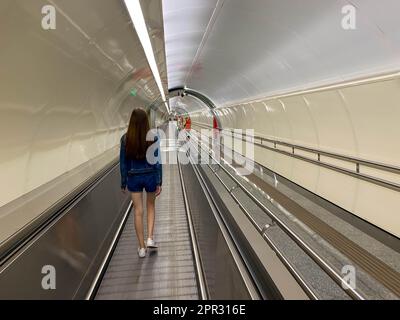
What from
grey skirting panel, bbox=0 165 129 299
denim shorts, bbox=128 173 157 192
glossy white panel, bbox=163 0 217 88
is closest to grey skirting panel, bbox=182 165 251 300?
denim shorts, bbox=128 173 157 192

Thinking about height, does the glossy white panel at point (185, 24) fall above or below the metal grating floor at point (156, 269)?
above

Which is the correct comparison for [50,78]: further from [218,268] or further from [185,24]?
[185,24]

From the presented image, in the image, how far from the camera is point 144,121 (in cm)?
391

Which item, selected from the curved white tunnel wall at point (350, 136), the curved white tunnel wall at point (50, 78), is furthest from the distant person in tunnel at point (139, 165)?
the curved white tunnel wall at point (350, 136)

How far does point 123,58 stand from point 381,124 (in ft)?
14.9

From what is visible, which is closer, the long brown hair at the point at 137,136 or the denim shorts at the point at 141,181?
the long brown hair at the point at 137,136

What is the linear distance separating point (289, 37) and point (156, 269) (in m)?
4.86

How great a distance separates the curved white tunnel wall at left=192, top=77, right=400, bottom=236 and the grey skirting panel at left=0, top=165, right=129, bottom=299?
135 inches

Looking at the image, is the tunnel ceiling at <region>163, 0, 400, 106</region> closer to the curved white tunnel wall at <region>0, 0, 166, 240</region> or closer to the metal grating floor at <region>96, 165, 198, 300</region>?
the curved white tunnel wall at <region>0, 0, 166, 240</region>

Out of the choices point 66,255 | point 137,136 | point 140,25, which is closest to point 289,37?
point 140,25

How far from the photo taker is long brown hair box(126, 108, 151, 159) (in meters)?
3.82

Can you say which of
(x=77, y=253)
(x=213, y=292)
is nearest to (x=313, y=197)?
(x=213, y=292)

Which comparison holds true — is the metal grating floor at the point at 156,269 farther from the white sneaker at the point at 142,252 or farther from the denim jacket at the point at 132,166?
the denim jacket at the point at 132,166

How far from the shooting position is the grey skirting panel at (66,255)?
2008 millimetres
